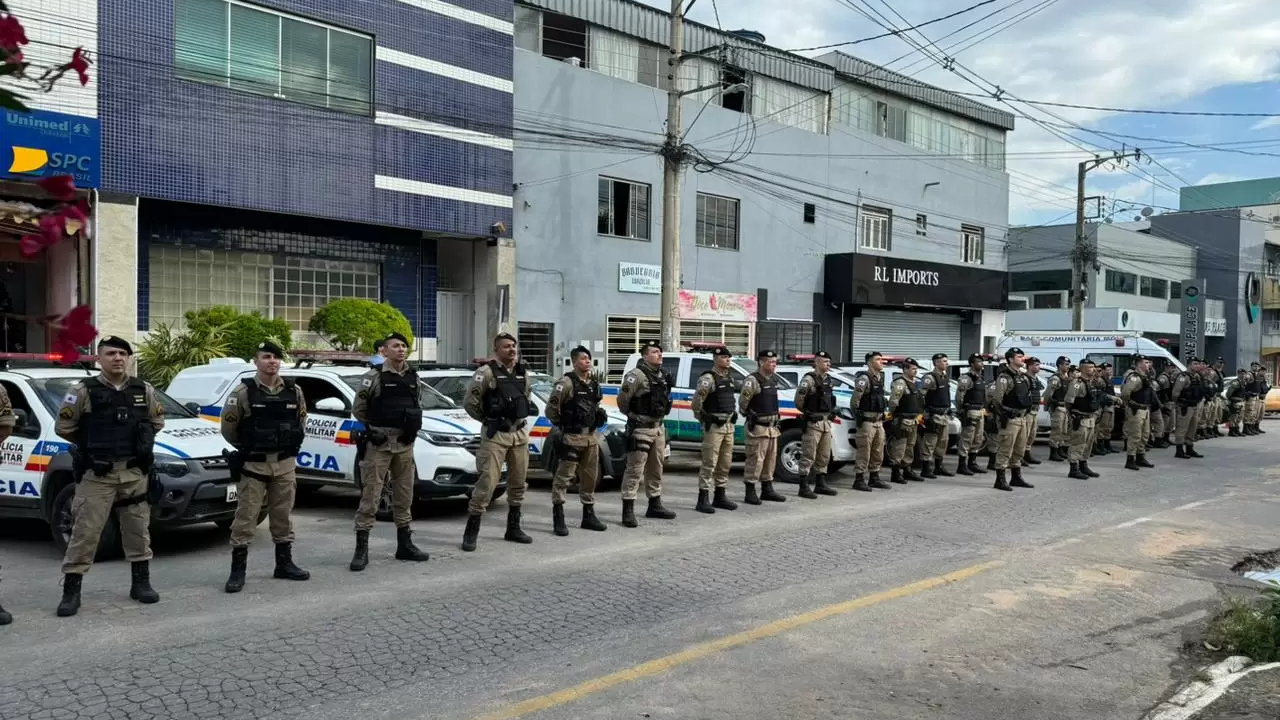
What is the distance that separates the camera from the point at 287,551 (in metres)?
7.20

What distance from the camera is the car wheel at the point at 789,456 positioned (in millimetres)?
12906

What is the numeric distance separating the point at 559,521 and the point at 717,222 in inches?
626

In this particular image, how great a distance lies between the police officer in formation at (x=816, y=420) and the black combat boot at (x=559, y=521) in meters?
3.64

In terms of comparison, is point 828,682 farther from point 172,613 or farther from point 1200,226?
point 1200,226

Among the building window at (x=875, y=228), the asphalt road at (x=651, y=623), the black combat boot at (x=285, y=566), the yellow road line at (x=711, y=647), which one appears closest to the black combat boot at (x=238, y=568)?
the asphalt road at (x=651, y=623)

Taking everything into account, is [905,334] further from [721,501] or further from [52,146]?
[52,146]

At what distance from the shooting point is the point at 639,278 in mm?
22172

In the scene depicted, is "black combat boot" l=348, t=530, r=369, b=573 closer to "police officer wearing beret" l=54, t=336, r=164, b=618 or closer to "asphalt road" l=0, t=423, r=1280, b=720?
"asphalt road" l=0, t=423, r=1280, b=720

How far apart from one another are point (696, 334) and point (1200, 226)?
40.3 m

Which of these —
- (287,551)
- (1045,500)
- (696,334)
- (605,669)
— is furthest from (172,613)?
(696,334)

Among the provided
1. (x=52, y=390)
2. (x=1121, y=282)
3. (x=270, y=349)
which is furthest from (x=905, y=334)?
(x=52, y=390)

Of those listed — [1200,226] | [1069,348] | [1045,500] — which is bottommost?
[1045,500]

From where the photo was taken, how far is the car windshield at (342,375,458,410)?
1022cm

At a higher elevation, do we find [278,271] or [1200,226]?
[1200,226]
